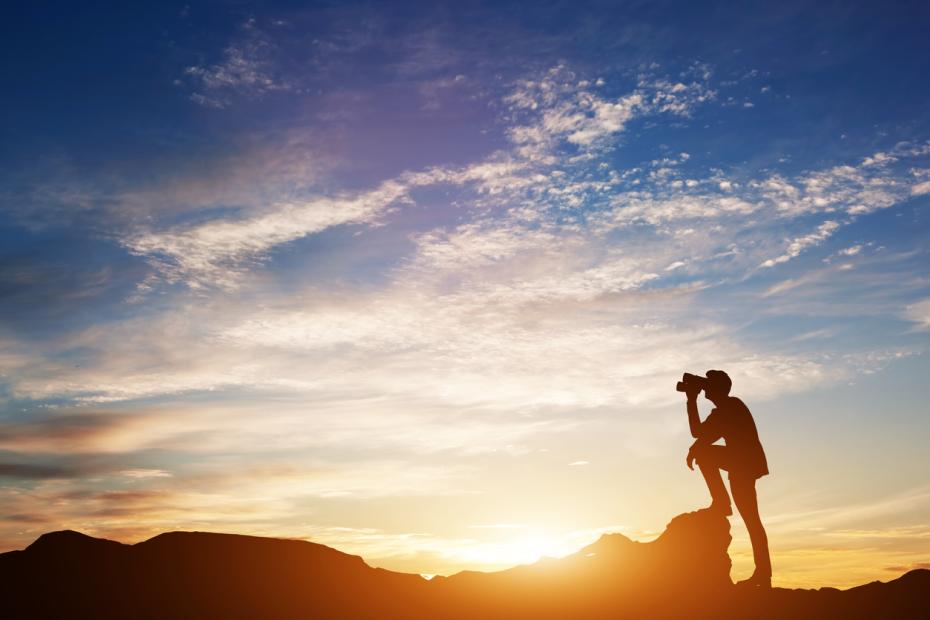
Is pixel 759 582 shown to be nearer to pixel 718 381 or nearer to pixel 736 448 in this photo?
pixel 736 448

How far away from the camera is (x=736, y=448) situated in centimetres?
1944

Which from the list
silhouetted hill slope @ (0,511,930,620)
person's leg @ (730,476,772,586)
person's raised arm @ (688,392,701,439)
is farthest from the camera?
person's raised arm @ (688,392,701,439)

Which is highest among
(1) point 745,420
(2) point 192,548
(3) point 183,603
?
(1) point 745,420

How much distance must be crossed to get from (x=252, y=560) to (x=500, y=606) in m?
6.01

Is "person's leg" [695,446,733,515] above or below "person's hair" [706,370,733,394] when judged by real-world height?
below

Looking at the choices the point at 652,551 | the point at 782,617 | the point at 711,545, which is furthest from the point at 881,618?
the point at 652,551

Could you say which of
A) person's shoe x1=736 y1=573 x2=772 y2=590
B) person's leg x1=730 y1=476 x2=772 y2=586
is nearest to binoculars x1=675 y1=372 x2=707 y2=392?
person's leg x1=730 y1=476 x2=772 y2=586

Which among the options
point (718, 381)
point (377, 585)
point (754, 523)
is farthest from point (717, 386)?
point (377, 585)

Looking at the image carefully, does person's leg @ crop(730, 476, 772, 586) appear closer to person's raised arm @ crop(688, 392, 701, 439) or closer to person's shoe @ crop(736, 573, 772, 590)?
person's shoe @ crop(736, 573, 772, 590)

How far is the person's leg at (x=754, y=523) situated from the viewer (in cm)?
1939

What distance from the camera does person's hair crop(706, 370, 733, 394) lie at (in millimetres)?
19609

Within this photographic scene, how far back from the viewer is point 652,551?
2131cm

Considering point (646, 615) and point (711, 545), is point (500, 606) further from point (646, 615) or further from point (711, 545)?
point (711, 545)

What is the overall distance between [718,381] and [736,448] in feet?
5.35
